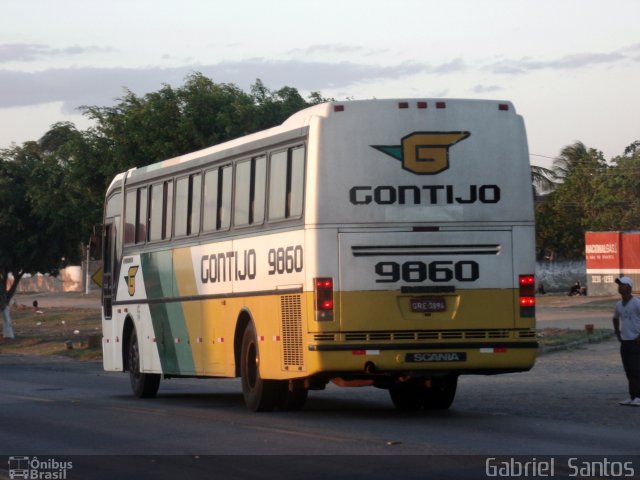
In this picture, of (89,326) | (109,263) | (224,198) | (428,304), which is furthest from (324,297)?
(89,326)

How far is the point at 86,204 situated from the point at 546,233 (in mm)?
47353

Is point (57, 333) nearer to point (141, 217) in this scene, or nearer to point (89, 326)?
point (89, 326)

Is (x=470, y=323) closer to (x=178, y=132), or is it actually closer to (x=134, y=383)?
(x=134, y=383)

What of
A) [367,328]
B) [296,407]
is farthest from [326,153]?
[296,407]

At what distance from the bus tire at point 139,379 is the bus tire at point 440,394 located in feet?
18.9

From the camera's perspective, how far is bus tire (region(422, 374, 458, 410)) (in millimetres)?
17812

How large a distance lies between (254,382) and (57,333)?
37.6 metres

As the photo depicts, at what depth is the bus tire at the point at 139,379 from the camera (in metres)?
22.4

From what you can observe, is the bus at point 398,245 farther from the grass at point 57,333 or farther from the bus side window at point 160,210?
the grass at point 57,333

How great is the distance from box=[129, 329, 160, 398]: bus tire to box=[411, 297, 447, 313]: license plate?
24.7 feet

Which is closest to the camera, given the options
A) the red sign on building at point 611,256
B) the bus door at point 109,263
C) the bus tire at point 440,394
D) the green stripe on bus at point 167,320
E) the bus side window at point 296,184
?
the bus side window at point 296,184

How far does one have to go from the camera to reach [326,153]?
634 inches

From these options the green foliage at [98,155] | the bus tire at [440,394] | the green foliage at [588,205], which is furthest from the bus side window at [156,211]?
the green foliage at [588,205]

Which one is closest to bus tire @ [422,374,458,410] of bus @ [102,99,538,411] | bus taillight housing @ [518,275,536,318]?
bus @ [102,99,538,411]
